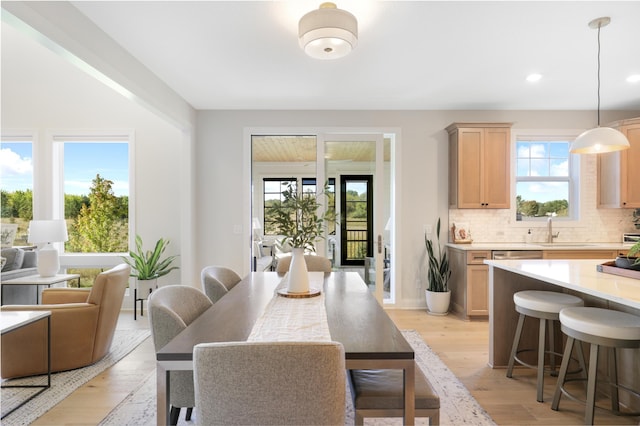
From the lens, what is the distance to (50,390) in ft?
8.16

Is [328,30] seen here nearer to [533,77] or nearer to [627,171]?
[533,77]

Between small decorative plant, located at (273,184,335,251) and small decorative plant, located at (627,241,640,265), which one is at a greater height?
small decorative plant, located at (273,184,335,251)

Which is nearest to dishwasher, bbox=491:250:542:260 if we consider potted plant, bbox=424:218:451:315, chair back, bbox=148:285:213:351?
potted plant, bbox=424:218:451:315

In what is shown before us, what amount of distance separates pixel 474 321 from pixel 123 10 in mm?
4504

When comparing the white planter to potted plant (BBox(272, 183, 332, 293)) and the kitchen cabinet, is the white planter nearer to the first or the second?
the kitchen cabinet

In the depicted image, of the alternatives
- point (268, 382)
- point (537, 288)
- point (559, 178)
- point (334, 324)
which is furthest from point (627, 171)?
point (268, 382)

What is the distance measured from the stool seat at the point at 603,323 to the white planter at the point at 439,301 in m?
2.30

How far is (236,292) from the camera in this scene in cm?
230

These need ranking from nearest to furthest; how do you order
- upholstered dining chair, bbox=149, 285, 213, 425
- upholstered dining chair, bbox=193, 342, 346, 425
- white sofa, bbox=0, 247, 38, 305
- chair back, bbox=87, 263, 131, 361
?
upholstered dining chair, bbox=193, 342, 346, 425, upholstered dining chair, bbox=149, 285, 213, 425, chair back, bbox=87, 263, 131, 361, white sofa, bbox=0, 247, 38, 305

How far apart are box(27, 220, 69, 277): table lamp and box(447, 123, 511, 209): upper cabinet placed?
4716 millimetres

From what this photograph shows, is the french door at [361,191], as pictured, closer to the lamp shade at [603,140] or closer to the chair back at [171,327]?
the lamp shade at [603,140]

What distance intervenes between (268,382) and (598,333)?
1815 mm

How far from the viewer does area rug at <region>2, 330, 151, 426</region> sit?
2.19 metres

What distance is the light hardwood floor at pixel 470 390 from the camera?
2.15 meters
